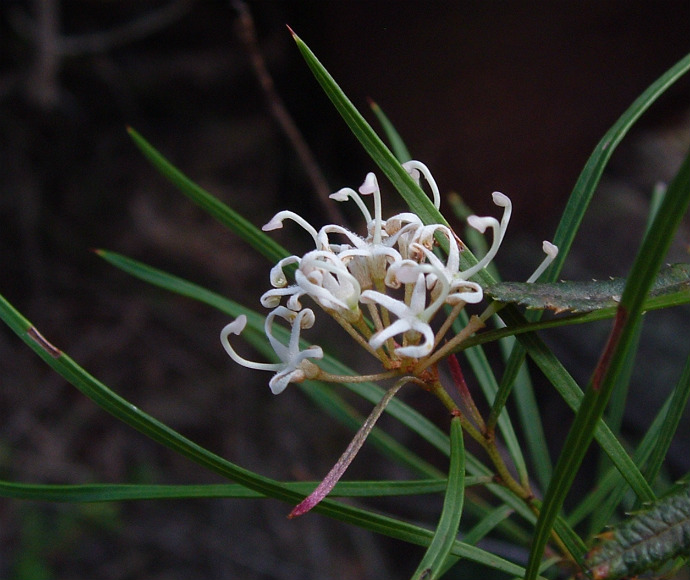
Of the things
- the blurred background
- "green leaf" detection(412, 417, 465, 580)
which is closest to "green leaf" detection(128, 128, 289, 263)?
"green leaf" detection(412, 417, 465, 580)

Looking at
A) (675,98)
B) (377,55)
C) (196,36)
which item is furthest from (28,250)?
(675,98)

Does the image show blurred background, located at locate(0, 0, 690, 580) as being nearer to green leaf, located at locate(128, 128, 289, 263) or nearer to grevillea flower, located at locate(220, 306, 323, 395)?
green leaf, located at locate(128, 128, 289, 263)

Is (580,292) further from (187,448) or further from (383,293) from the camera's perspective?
(187,448)

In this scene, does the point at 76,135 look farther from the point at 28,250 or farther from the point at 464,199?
the point at 464,199

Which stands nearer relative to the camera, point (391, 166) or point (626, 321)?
point (626, 321)

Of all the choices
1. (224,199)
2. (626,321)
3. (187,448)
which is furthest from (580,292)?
(224,199)

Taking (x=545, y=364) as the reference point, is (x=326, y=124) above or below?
above

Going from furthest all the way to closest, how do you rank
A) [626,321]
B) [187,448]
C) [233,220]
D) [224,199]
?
[224,199] < [233,220] < [187,448] < [626,321]
